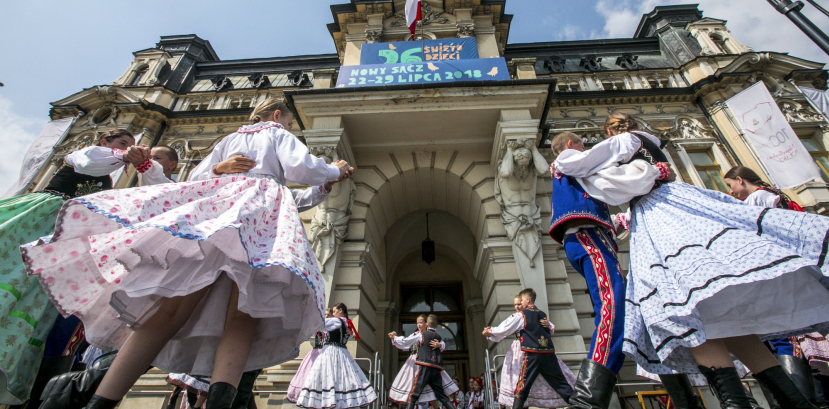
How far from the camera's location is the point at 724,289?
6.52ft

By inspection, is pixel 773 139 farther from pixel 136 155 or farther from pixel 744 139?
pixel 136 155

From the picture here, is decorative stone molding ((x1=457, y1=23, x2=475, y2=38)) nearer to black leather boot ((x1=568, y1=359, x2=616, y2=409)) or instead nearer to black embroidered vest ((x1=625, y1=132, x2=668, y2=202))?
black embroidered vest ((x1=625, y1=132, x2=668, y2=202))

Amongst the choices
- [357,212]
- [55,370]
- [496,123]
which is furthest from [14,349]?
[496,123]

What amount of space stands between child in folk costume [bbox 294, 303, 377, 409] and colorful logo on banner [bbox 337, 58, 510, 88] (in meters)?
5.08

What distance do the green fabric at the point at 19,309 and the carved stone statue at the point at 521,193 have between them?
6030mm

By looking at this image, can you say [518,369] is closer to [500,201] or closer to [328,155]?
[500,201]

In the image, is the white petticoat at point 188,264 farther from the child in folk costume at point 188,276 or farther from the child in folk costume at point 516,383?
the child in folk costume at point 516,383

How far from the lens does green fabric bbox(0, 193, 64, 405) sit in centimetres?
211

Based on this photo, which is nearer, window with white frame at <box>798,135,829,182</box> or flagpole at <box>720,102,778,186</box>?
flagpole at <box>720,102,778,186</box>

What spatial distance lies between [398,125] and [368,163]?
1193 mm

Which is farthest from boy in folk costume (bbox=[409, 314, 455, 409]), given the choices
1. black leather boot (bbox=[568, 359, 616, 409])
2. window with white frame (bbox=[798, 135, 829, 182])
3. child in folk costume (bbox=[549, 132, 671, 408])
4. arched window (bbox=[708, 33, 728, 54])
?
arched window (bbox=[708, 33, 728, 54])

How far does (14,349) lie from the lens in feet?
7.00

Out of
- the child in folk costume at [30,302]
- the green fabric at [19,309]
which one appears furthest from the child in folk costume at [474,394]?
the green fabric at [19,309]

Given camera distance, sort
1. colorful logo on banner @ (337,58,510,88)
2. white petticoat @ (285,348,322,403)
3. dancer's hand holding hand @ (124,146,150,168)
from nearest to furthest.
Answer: dancer's hand holding hand @ (124,146,150,168), white petticoat @ (285,348,322,403), colorful logo on banner @ (337,58,510,88)
